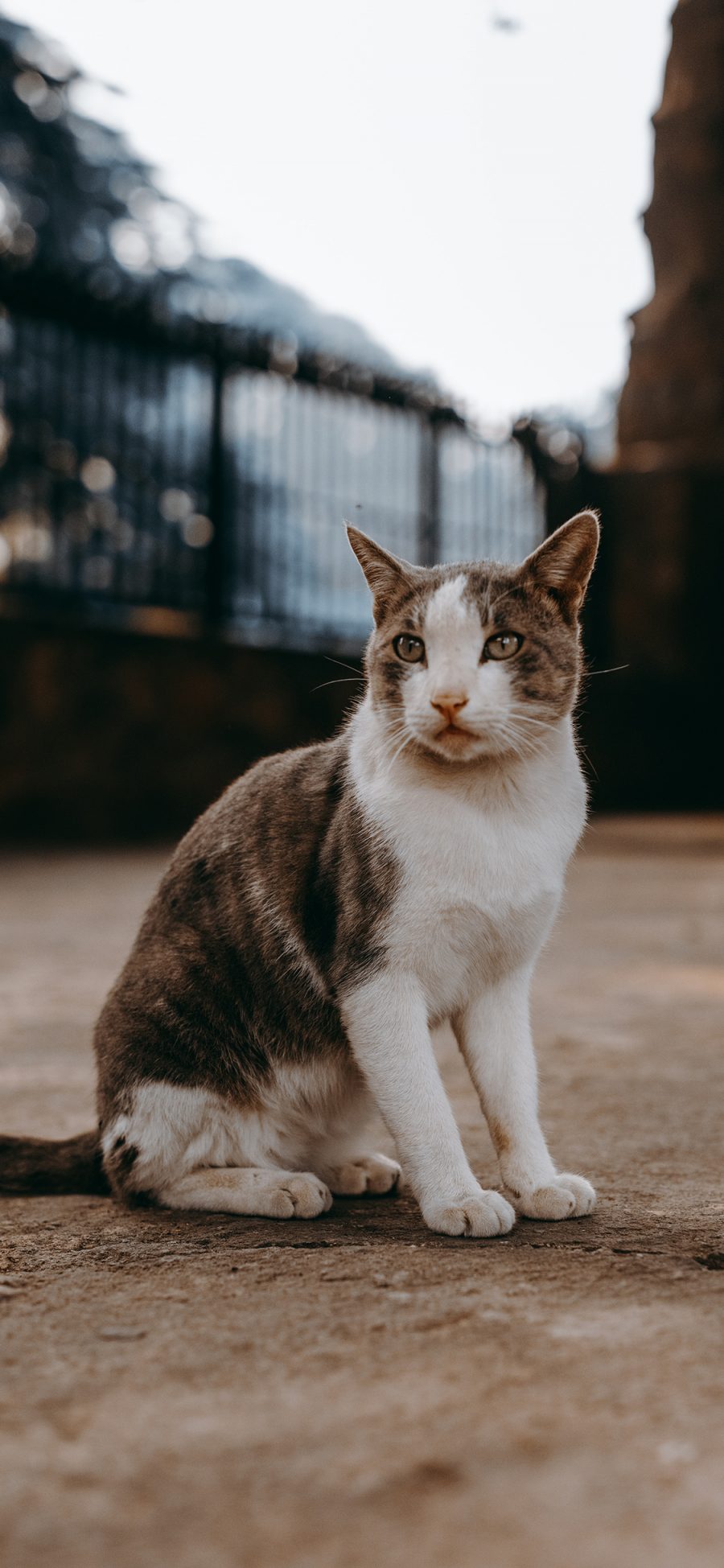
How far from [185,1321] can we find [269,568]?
9328mm

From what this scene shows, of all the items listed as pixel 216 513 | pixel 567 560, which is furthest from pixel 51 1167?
pixel 216 513

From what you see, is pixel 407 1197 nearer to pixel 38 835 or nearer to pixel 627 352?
pixel 38 835

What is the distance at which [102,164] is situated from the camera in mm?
17484

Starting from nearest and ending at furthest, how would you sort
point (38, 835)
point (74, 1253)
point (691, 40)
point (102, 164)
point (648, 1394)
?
point (648, 1394) → point (74, 1253) → point (38, 835) → point (691, 40) → point (102, 164)

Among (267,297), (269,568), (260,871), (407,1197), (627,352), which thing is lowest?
(407,1197)

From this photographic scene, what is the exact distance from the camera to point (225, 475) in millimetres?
9586

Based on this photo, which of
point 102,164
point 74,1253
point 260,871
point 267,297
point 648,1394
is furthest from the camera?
point 267,297

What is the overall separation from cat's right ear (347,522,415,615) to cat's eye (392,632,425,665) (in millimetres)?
132

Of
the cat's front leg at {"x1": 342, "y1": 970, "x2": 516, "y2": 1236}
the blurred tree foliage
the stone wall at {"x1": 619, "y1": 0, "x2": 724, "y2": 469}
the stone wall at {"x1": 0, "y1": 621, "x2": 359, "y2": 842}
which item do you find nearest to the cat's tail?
the cat's front leg at {"x1": 342, "y1": 970, "x2": 516, "y2": 1236}

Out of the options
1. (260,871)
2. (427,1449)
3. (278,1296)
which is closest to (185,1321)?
(278,1296)

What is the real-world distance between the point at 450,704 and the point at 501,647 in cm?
17

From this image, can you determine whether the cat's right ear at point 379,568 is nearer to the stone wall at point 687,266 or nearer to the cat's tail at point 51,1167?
the cat's tail at point 51,1167

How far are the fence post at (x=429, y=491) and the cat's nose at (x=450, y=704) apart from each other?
9309 mm

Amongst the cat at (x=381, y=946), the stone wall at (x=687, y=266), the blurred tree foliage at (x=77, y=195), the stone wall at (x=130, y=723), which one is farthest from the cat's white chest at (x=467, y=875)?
the blurred tree foliage at (x=77, y=195)
